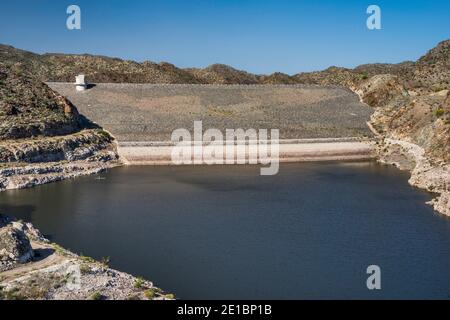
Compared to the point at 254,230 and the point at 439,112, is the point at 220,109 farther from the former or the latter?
the point at 254,230

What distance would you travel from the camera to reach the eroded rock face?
20.8m

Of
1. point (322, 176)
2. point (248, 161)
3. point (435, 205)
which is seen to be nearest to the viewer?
point (435, 205)

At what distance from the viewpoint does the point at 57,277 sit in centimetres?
1933

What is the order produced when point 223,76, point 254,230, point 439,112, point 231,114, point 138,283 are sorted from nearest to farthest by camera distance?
point 138,283
point 254,230
point 439,112
point 231,114
point 223,76

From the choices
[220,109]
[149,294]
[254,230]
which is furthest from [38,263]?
[220,109]

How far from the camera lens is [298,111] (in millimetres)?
60719

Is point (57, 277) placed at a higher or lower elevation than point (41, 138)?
lower

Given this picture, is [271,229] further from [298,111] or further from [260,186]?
[298,111]

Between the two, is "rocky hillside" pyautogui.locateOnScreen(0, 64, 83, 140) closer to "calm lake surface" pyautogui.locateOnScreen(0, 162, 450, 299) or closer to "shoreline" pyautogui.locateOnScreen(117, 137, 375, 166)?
"shoreline" pyautogui.locateOnScreen(117, 137, 375, 166)

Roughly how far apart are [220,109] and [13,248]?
132ft

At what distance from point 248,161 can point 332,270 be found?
89.9 feet

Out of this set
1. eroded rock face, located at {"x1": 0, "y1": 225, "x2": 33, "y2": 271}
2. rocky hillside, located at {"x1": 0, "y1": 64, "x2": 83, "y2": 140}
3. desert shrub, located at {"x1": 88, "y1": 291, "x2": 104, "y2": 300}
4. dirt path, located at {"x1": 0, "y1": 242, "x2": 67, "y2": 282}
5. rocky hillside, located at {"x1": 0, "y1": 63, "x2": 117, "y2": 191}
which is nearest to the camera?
desert shrub, located at {"x1": 88, "y1": 291, "x2": 104, "y2": 300}

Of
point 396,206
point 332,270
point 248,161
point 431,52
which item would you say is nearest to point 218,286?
point 332,270

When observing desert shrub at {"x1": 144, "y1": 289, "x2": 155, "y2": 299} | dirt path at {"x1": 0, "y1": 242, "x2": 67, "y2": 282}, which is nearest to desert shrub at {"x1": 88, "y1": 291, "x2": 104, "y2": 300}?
desert shrub at {"x1": 144, "y1": 289, "x2": 155, "y2": 299}
